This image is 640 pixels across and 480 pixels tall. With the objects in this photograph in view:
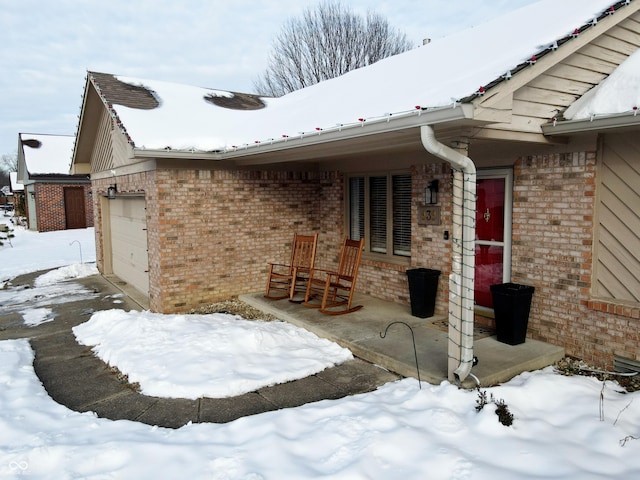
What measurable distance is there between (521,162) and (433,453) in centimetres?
359

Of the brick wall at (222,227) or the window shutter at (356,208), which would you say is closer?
the brick wall at (222,227)

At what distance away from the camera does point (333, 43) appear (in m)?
26.0

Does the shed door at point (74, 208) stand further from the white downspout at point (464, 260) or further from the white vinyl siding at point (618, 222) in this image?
the white vinyl siding at point (618, 222)

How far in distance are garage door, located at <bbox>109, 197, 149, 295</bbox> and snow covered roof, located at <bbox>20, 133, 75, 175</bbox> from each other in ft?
48.7

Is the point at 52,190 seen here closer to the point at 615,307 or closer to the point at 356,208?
the point at 356,208

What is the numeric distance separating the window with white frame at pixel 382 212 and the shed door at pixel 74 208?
21603mm

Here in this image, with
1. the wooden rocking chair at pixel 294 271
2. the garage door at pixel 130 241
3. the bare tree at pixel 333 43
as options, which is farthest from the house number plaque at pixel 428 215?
the bare tree at pixel 333 43

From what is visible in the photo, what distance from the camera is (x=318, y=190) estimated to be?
9117 mm

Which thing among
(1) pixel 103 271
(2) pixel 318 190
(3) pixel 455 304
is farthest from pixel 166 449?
(1) pixel 103 271

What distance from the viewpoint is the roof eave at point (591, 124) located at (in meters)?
4.28

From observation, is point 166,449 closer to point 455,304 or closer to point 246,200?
point 455,304

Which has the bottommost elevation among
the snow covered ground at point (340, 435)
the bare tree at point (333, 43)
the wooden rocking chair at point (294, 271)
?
the snow covered ground at point (340, 435)

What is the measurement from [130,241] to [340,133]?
6899 mm

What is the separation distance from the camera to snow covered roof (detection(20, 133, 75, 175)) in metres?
24.9
